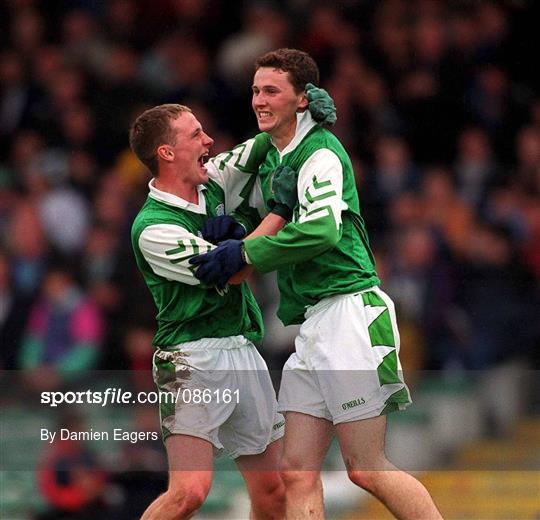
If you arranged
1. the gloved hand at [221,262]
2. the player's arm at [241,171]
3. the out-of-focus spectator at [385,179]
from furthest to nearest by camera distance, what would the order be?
the out-of-focus spectator at [385,179], the player's arm at [241,171], the gloved hand at [221,262]

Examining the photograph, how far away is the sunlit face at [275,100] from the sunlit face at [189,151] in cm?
31

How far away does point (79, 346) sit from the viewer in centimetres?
955

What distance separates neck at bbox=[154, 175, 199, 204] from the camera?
6426mm

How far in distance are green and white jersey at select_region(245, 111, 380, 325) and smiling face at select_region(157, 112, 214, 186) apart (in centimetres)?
28

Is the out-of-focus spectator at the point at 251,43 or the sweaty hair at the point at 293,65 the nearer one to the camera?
the sweaty hair at the point at 293,65

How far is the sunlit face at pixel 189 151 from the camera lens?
6.41 metres

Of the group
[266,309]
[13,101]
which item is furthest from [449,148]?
[13,101]

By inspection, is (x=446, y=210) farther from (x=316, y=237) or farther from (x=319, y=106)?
(x=316, y=237)

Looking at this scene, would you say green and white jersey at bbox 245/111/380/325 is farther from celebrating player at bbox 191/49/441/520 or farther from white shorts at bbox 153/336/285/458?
white shorts at bbox 153/336/285/458

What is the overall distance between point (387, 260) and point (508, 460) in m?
1.36

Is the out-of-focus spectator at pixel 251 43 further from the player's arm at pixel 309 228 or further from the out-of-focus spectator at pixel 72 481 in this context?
the player's arm at pixel 309 228

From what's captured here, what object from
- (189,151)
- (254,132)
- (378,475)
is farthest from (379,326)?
(254,132)

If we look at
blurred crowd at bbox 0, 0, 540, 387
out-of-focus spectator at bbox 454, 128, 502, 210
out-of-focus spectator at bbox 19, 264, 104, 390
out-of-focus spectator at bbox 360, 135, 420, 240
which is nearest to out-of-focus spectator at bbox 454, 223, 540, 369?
blurred crowd at bbox 0, 0, 540, 387

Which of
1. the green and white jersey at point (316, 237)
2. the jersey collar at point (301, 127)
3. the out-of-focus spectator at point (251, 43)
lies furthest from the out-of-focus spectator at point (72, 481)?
the out-of-focus spectator at point (251, 43)
